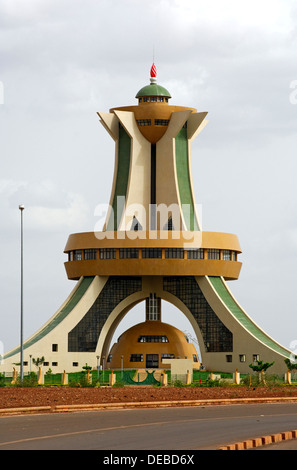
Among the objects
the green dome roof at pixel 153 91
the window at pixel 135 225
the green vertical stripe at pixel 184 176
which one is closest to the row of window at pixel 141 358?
the window at pixel 135 225

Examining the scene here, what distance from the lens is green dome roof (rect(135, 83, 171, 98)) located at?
80750 millimetres

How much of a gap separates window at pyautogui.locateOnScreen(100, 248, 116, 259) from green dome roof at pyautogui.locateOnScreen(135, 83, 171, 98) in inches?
554

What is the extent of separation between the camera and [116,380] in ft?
197

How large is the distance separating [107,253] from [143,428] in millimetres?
50812

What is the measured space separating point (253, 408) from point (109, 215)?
4332 cm

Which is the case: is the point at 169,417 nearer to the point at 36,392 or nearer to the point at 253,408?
the point at 253,408

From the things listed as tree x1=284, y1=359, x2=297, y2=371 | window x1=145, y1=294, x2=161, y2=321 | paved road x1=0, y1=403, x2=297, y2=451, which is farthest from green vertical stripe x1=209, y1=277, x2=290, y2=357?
paved road x1=0, y1=403, x2=297, y2=451

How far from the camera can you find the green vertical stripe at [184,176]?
259 ft

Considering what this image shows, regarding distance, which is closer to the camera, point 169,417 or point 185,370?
point 169,417

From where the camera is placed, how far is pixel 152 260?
75.3 metres

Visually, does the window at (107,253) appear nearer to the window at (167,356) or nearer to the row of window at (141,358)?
the row of window at (141,358)

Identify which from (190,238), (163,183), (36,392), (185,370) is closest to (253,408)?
(36,392)

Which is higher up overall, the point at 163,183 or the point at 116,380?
the point at 163,183

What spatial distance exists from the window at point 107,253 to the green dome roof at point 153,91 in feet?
46.2
